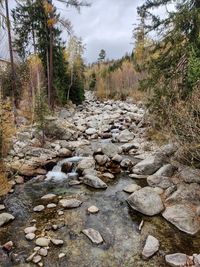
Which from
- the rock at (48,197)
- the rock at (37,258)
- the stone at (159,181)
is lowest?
the rock at (37,258)

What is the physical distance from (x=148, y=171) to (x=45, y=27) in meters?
15.6

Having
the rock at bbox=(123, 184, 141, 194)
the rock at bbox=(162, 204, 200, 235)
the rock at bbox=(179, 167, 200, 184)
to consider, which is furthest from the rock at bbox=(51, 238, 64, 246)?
the rock at bbox=(179, 167, 200, 184)

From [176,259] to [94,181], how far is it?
4312mm

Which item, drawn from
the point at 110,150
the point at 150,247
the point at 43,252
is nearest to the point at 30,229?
the point at 43,252

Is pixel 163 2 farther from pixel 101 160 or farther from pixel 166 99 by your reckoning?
pixel 101 160

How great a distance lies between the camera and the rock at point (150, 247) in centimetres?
562

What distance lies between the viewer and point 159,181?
29.3 ft

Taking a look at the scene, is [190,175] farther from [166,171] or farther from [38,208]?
[38,208]

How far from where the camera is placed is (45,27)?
67.2ft

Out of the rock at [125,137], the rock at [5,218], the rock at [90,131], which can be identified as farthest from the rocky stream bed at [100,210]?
the rock at [90,131]

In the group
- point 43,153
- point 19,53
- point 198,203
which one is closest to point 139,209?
point 198,203

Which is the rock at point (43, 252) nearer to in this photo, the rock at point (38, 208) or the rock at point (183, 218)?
the rock at point (38, 208)

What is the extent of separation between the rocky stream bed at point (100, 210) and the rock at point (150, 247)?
2 cm

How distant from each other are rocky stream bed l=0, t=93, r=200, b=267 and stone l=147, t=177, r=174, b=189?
4 cm
